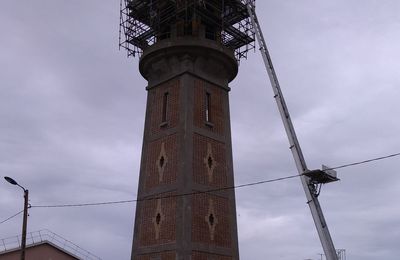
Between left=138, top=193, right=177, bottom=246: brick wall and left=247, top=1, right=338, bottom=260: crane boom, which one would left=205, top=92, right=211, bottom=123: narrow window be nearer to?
left=138, top=193, right=177, bottom=246: brick wall

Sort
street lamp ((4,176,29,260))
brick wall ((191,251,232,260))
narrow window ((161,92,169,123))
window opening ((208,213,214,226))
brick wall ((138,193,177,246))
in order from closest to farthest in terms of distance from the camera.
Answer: street lamp ((4,176,29,260)) < brick wall ((191,251,232,260)) < brick wall ((138,193,177,246)) < window opening ((208,213,214,226)) < narrow window ((161,92,169,123))

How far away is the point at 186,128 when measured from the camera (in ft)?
97.3

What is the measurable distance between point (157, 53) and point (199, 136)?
6.10 meters

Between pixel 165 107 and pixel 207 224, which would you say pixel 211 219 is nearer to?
pixel 207 224

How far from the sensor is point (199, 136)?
3022cm

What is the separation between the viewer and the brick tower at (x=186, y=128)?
2820 centimetres

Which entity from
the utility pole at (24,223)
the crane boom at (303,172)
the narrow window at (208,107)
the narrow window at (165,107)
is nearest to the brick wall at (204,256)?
the narrow window at (208,107)

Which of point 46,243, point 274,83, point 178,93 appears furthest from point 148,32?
point 46,243

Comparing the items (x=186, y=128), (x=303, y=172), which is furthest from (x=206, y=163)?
(x=303, y=172)

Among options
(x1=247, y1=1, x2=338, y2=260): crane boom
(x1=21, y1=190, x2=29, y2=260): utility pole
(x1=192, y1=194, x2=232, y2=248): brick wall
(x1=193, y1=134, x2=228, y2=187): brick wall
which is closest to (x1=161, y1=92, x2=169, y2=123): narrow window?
(x1=193, y1=134, x2=228, y2=187): brick wall

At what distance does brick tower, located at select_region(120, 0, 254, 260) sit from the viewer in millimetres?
28203

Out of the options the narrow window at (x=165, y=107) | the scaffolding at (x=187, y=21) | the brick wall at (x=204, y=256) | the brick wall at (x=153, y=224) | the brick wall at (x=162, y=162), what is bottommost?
the brick wall at (x=204, y=256)

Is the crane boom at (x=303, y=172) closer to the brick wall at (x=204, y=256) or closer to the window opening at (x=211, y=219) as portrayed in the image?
the window opening at (x=211, y=219)

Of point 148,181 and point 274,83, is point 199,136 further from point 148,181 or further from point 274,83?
point 274,83
